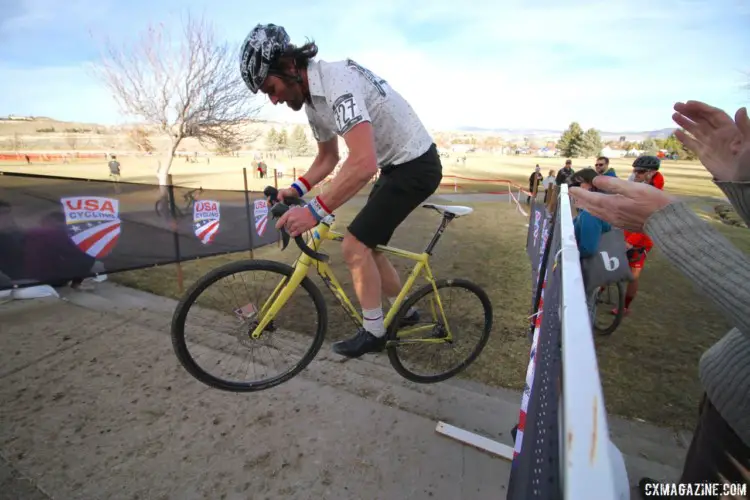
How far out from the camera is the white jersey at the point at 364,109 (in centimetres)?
203

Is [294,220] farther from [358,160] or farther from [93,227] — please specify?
[93,227]

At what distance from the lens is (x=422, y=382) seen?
2936 millimetres

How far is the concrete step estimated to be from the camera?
7.68 feet

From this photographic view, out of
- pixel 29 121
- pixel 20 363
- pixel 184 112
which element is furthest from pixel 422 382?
pixel 29 121

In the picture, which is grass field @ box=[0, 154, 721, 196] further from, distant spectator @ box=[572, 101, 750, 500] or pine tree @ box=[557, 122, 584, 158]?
pine tree @ box=[557, 122, 584, 158]

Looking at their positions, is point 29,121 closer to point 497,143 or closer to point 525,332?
point 525,332

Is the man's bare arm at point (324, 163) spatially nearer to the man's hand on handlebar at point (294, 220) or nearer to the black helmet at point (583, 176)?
the man's hand on handlebar at point (294, 220)

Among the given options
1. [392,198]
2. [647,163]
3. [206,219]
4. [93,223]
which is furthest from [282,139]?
[392,198]

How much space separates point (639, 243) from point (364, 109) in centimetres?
448

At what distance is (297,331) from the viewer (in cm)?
376

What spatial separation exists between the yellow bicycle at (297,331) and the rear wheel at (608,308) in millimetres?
1581

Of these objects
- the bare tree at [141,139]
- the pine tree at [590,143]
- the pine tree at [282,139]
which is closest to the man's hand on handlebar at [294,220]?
the bare tree at [141,139]

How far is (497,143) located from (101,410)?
162 m

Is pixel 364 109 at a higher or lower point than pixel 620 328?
higher
